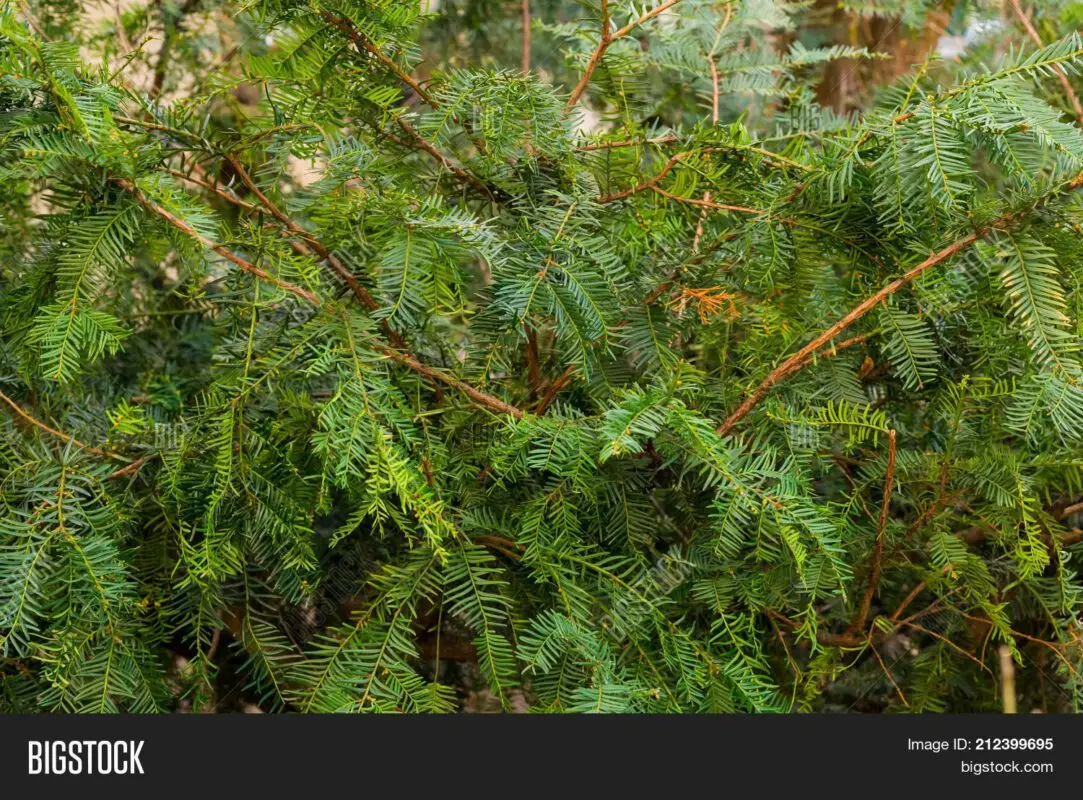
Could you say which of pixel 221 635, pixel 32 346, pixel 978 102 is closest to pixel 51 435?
pixel 32 346

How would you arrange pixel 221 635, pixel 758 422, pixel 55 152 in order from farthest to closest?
pixel 221 635 < pixel 758 422 < pixel 55 152

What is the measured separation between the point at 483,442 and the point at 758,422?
0.55ft

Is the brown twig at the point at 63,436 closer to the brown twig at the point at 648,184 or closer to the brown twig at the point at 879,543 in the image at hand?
the brown twig at the point at 648,184

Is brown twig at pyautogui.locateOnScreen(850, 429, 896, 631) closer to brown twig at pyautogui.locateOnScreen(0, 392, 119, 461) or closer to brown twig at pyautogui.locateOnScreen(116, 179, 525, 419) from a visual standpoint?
brown twig at pyautogui.locateOnScreen(116, 179, 525, 419)

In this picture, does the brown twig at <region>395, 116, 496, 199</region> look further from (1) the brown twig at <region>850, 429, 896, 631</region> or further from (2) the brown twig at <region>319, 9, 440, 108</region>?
(1) the brown twig at <region>850, 429, 896, 631</region>

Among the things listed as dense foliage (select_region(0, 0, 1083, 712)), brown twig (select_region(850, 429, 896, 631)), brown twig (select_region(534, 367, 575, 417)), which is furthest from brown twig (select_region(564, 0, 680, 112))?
brown twig (select_region(850, 429, 896, 631))

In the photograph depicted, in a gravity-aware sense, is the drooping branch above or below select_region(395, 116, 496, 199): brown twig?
below

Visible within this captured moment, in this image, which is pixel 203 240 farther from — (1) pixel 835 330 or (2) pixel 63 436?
(1) pixel 835 330

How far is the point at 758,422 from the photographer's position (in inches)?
25.7

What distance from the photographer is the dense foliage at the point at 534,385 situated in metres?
0.59

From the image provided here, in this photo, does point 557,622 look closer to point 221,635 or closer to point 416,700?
point 416,700

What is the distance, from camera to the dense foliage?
59 cm

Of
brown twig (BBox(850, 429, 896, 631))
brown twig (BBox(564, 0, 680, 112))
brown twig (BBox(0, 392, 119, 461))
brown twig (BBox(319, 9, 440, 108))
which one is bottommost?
brown twig (BBox(850, 429, 896, 631))

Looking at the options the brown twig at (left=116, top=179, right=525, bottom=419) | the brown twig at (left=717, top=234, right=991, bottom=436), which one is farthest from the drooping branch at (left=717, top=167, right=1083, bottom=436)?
the brown twig at (left=116, top=179, right=525, bottom=419)
